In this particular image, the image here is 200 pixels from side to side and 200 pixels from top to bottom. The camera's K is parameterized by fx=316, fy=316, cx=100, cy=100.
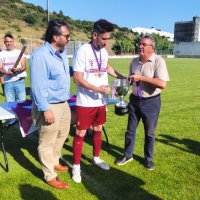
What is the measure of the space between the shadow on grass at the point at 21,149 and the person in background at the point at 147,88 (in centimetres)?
132

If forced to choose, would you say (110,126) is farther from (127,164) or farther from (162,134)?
(127,164)

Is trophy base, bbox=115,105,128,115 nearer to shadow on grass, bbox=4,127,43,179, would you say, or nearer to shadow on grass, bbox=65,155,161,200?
shadow on grass, bbox=65,155,161,200

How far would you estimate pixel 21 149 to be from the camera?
18.5 feet

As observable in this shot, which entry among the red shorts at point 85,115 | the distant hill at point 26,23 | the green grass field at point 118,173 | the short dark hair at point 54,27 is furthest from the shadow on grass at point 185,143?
the distant hill at point 26,23

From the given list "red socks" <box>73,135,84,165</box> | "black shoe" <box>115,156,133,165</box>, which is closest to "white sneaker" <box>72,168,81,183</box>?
"red socks" <box>73,135,84,165</box>

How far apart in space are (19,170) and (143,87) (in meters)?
2.22

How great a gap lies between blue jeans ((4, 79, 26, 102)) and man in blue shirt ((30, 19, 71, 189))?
270cm

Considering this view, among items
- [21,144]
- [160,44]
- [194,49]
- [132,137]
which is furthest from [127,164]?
[194,49]

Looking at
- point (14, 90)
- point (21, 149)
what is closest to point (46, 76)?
point (21, 149)

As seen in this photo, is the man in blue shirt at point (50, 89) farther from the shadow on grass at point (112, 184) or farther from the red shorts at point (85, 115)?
the shadow on grass at point (112, 184)

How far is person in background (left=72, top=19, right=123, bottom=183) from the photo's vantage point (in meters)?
4.07

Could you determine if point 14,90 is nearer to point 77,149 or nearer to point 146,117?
point 77,149

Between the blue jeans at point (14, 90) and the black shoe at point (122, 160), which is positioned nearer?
the black shoe at point (122, 160)

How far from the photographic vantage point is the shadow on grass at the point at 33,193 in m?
3.96
